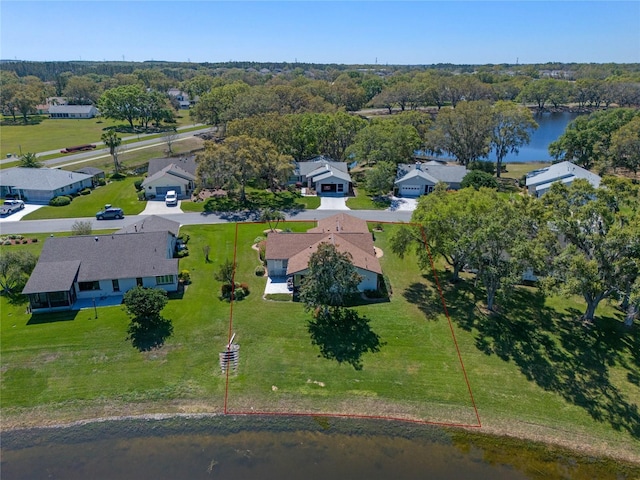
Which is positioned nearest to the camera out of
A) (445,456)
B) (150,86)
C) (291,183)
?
(445,456)

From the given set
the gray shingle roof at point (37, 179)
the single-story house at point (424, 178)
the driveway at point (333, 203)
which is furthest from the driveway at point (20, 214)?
the single-story house at point (424, 178)

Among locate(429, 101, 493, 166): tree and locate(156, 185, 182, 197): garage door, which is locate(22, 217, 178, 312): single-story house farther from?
locate(429, 101, 493, 166): tree

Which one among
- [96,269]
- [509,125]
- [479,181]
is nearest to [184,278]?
[96,269]

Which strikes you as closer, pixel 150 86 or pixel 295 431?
pixel 295 431

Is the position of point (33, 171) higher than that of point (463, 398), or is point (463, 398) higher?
point (33, 171)

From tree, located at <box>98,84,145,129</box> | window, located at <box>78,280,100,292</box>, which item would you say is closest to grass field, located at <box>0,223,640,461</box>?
window, located at <box>78,280,100,292</box>

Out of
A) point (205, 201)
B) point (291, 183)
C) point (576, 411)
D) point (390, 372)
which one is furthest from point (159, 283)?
point (291, 183)

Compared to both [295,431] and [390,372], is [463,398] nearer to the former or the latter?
[390,372]
